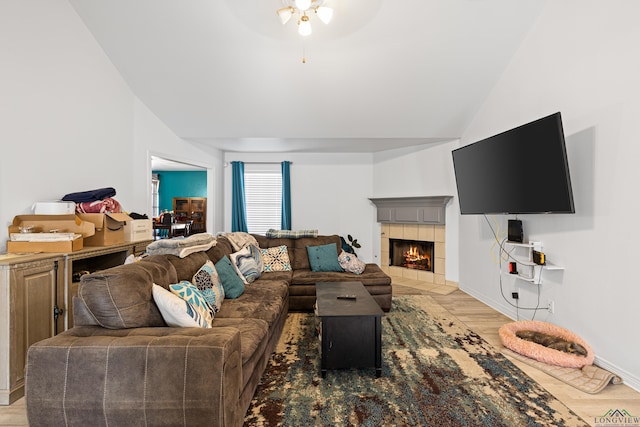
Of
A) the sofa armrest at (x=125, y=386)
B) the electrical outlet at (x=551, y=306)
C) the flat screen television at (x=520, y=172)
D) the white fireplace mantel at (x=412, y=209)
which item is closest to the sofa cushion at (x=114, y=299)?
the sofa armrest at (x=125, y=386)

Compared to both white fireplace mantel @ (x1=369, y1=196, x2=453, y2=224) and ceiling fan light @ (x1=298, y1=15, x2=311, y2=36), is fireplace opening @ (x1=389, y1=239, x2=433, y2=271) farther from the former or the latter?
ceiling fan light @ (x1=298, y1=15, x2=311, y2=36)

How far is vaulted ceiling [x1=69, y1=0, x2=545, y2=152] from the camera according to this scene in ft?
10.0

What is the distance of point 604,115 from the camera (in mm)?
2455

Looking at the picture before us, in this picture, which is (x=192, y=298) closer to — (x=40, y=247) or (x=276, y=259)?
(x=40, y=247)

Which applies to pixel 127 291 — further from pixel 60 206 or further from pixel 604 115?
pixel 604 115

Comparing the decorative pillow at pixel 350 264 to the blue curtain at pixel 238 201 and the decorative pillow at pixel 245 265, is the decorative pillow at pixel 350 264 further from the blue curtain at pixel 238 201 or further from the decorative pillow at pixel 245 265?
the blue curtain at pixel 238 201

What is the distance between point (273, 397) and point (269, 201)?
4375mm

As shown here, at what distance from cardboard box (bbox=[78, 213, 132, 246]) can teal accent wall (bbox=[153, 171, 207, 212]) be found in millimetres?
6499

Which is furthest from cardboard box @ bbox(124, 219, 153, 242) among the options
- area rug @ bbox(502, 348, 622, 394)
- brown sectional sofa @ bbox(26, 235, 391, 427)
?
area rug @ bbox(502, 348, 622, 394)

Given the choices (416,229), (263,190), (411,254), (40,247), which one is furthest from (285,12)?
(411,254)

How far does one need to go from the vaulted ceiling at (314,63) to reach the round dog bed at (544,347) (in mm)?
2709

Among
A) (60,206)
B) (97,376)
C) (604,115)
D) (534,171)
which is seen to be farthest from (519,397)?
(60,206)

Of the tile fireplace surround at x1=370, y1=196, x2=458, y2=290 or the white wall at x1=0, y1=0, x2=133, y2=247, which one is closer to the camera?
the white wall at x1=0, y1=0, x2=133, y2=247

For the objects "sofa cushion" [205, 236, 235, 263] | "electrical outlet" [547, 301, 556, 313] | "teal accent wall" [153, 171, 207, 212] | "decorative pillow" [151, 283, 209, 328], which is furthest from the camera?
"teal accent wall" [153, 171, 207, 212]
